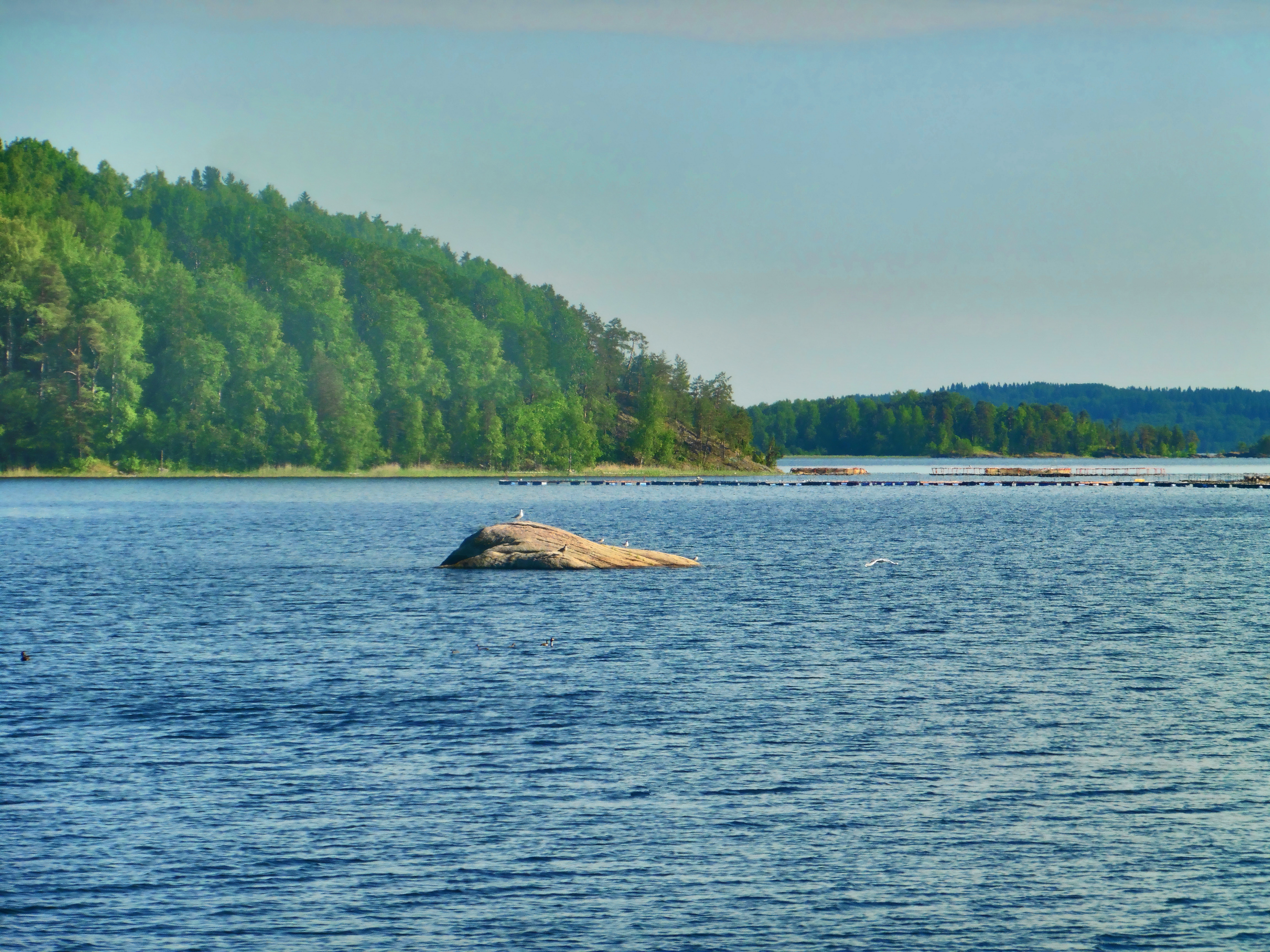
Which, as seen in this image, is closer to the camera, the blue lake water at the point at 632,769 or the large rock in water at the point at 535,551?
the blue lake water at the point at 632,769

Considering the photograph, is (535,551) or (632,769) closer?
(632,769)

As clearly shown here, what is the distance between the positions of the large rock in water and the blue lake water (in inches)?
150

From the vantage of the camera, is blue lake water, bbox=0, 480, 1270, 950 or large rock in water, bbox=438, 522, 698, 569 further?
large rock in water, bbox=438, 522, 698, 569

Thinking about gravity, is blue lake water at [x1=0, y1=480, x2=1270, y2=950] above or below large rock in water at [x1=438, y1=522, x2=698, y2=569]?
below

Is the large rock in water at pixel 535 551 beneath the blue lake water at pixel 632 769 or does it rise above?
above

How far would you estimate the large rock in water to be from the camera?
196 feet

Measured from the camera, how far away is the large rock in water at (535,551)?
59594 mm

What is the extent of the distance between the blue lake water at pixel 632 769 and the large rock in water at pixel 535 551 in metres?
3.81

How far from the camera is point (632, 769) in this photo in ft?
74.9

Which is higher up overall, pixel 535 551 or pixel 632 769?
pixel 535 551

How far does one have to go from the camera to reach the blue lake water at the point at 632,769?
52.2ft

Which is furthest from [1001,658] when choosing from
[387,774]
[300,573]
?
[300,573]

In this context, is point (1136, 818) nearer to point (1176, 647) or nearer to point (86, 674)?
point (1176, 647)

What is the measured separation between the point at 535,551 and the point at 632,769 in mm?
37079
